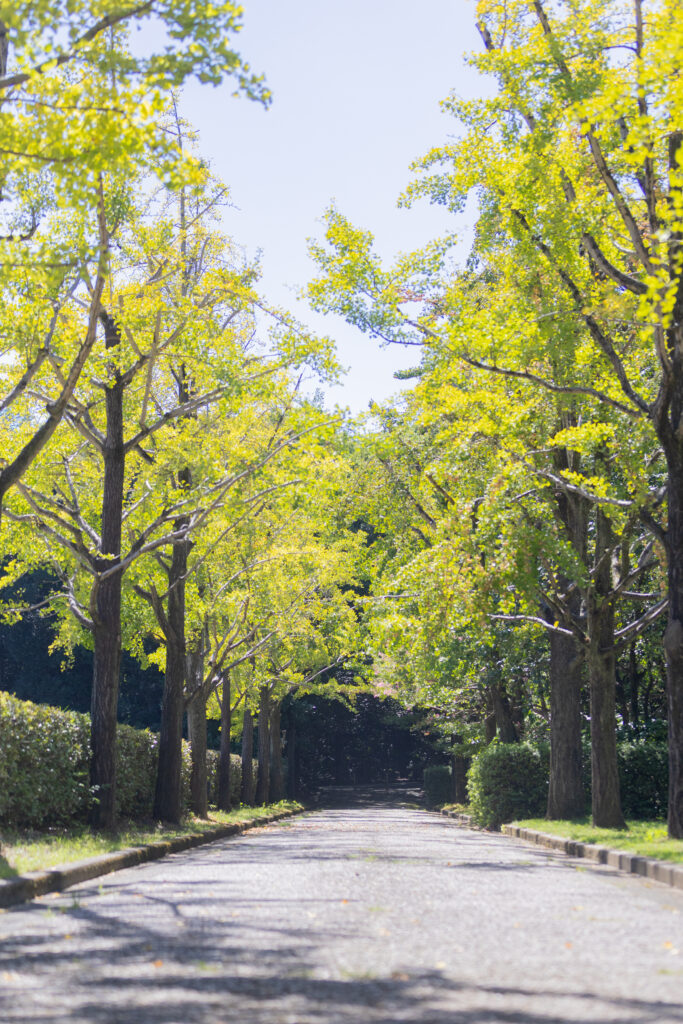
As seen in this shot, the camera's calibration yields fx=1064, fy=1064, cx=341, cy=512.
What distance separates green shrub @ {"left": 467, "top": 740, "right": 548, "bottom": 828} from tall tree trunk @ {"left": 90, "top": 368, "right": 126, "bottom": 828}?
10.7 metres

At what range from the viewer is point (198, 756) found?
23219 mm

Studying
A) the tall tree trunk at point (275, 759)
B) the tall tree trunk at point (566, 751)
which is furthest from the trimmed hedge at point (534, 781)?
the tall tree trunk at point (275, 759)

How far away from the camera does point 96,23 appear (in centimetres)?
976

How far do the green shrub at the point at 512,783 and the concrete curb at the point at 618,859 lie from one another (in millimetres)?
4943

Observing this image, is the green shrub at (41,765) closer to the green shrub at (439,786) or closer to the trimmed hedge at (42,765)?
the trimmed hedge at (42,765)

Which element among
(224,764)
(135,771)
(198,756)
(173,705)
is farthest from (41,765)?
(224,764)

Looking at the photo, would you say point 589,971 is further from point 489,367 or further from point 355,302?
point 355,302

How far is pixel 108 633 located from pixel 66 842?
3.93m

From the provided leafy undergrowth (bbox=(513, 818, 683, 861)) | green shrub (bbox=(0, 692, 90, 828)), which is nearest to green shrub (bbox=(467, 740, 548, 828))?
leafy undergrowth (bbox=(513, 818, 683, 861))

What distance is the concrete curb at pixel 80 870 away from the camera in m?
8.51

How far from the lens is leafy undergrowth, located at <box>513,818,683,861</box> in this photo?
11.5 m

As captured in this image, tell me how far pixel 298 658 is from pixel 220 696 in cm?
410

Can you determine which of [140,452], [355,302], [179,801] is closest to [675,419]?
[355,302]

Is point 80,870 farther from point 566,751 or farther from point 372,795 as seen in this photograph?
point 372,795
